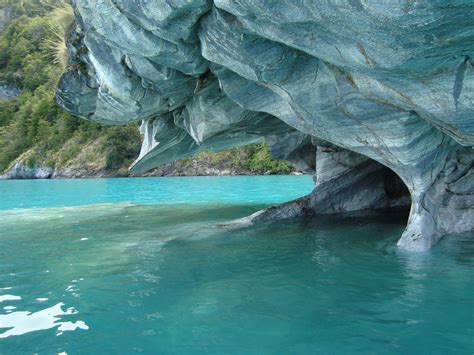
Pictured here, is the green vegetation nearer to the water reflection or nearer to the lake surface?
the lake surface

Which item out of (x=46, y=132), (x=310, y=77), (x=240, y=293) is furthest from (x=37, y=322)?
(x=46, y=132)

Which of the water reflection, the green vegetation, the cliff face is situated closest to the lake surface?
the water reflection

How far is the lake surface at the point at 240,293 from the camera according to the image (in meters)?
4.23

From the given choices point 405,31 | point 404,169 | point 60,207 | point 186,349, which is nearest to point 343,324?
point 186,349

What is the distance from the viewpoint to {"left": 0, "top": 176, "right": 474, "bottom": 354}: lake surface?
4230mm

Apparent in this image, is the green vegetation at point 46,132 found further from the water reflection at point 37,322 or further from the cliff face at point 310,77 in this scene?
the water reflection at point 37,322

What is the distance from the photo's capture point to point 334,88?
6969 millimetres

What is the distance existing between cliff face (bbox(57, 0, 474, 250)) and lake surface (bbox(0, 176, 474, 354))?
1.82 m

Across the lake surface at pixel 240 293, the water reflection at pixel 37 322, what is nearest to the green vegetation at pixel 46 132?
the lake surface at pixel 240 293

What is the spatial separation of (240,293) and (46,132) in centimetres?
5989

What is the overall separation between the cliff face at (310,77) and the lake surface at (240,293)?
1.82m

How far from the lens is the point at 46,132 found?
5812cm

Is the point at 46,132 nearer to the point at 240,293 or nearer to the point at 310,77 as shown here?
the point at 310,77

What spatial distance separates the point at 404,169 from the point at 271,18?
14.5ft
